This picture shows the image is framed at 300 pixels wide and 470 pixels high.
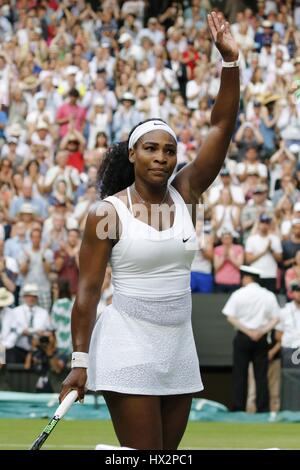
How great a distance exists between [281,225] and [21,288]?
11.8 ft

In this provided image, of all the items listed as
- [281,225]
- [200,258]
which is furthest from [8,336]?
[281,225]

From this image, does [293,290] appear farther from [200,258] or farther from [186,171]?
[186,171]

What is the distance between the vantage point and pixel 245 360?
15.3 metres

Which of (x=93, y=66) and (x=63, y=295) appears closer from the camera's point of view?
(x=63, y=295)

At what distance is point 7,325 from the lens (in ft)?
50.7

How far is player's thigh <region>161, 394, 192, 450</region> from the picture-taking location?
19.1ft

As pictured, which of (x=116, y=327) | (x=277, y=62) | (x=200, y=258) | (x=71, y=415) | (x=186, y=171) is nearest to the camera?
(x=116, y=327)

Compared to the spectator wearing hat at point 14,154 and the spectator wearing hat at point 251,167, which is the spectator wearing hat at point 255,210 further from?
the spectator wearing hat at point 14,154

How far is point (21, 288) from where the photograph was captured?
1588 cm

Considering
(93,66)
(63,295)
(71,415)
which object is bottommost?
(71,415)

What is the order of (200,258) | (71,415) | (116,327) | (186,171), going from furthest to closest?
(200,258), (71,415), (186,171), (116,327)

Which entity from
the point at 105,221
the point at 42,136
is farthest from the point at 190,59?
the point at 105,221

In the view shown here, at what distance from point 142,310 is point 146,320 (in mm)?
49

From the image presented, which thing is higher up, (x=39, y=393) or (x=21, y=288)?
(x=21, y=288)
